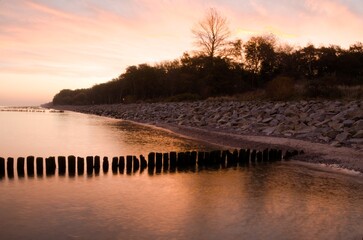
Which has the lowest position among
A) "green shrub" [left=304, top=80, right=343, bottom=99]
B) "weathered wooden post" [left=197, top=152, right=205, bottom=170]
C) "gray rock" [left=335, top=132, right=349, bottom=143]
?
"weathered wooden post" [left=197, top=152, right=205, bottom=170]

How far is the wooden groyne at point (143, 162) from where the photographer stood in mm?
12320

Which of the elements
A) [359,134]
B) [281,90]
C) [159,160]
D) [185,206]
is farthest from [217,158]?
[281,90]

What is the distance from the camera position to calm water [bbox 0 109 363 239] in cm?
719

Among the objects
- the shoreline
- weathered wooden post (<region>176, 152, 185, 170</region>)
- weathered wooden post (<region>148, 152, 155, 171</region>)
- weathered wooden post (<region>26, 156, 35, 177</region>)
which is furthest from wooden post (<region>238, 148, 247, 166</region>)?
weathered wooden post (<region>26, 156, 35, 177</region>)

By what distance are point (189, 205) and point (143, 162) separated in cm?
518

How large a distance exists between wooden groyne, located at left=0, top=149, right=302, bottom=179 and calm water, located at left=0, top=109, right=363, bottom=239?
25.9 inches

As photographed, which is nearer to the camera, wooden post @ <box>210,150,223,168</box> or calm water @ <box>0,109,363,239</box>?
calm water @ <box>0,109,363,239</box>

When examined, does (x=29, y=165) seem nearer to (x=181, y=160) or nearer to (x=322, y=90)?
(x=181, y=160)

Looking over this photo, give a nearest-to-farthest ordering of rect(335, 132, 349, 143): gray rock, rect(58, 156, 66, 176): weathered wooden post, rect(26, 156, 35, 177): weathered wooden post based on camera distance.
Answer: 1. rect(26, 156, 35, 177): weathered wooden post
2. rect(58, 156, 66, 176): weathered wooden post
3. rect(335, 132, 349, 143): gray rock

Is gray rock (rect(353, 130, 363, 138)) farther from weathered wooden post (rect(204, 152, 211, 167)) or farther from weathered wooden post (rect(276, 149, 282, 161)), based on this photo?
weathered wooden post (rect(204, 152, 211, 167))

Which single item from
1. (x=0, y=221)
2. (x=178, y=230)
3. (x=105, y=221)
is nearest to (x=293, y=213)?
(x=178, y=230)

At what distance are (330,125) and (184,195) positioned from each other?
12667 millimetres

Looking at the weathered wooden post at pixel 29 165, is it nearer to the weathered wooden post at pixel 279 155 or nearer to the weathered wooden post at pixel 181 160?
the weathered wooden post at pixel 181 160

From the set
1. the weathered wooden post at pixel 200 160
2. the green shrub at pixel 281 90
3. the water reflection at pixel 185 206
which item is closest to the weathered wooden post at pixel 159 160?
the water reflection at pixel 185 206
